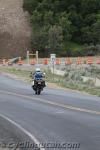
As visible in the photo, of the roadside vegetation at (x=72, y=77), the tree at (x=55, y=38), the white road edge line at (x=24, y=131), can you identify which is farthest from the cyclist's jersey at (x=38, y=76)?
the tree at (x=55, y=38)

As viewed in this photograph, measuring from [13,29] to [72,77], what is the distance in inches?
1369

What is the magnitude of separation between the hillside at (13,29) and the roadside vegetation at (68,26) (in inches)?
74.4

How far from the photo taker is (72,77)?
163 feet

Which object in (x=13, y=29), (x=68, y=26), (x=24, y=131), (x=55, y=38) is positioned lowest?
(x=55, y=38)

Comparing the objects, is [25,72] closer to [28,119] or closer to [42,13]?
[42,13]

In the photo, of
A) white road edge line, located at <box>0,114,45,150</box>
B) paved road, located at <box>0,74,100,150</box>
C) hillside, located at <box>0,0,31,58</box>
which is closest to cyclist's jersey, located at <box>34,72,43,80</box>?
paved road, located at <box>0,74,100,150</box>

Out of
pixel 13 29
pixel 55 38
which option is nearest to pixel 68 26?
pixel 55 38

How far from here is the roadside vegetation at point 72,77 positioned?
131 ft

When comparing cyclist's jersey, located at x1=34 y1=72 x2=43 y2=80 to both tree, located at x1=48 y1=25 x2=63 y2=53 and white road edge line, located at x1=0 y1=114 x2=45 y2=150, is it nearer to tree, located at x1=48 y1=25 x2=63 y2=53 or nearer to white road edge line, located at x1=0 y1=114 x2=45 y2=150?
white road edge line, located at x1=0 y1=114 x2=45 y2=150

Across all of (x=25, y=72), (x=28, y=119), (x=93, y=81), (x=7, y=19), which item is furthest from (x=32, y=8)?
(x=28, y=119)

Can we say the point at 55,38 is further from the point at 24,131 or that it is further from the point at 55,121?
the point at 24,131

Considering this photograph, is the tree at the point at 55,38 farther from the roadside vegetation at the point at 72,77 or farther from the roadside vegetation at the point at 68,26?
the roadside vegetation at the point at 72,77

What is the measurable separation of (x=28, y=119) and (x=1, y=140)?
483cm

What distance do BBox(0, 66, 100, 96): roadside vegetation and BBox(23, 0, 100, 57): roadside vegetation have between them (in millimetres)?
16244
